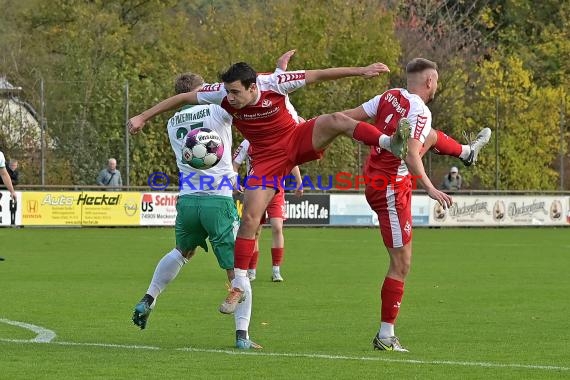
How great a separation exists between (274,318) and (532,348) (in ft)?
10.8

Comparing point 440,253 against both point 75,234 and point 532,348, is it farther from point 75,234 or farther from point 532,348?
point 532,348

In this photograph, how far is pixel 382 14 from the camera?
1945 inches

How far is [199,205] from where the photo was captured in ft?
35.1

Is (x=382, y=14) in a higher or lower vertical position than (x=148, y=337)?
higher

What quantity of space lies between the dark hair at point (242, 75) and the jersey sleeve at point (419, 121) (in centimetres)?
122

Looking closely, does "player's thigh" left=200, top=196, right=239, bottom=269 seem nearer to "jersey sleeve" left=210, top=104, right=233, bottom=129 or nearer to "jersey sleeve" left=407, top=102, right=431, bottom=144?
"jersey sleeve" left=210, top=104, right=233, bottom=129

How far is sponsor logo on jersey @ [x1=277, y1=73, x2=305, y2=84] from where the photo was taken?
9877mm

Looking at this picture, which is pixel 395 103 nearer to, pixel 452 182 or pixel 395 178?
pixel 395 178

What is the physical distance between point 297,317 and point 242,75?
12.0 ft

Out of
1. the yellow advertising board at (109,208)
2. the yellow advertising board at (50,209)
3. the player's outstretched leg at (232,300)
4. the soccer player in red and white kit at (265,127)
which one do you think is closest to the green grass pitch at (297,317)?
Result: the player's outstretched leg at (232,300)

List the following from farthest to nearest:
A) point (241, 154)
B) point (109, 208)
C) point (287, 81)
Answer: point (109, 208), point (241, 154), point (287, 81)

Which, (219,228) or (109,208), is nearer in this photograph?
(219,228)

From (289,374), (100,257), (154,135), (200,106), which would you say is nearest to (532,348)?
(289,374)

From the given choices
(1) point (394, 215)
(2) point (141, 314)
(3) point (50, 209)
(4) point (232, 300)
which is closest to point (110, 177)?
(3) point (50, 209)
